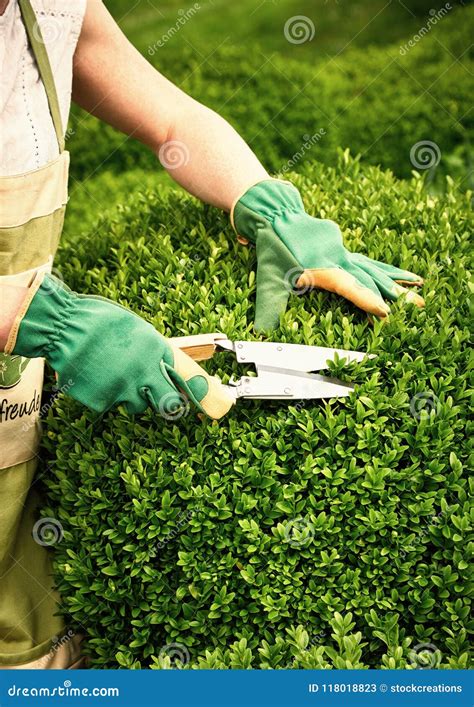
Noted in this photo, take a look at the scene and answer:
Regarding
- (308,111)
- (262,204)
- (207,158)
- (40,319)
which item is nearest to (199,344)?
(40,319)

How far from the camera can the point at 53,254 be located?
2719 millimetres

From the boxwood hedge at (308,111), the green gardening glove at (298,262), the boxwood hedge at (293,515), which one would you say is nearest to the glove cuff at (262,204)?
the green gardening glove at (298,262)

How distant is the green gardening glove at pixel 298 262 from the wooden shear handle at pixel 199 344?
0.22 meters

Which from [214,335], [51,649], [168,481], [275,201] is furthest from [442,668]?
[275,201]

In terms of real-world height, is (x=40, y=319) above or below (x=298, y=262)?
below

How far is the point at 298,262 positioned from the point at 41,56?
938 millimetres

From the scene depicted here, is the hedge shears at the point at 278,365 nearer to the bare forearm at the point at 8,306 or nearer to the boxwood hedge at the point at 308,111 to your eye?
the bare forearm at the point at 8,306

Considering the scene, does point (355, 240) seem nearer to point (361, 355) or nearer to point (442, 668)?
point (361, 355)

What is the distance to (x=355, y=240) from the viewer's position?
289 centimetres

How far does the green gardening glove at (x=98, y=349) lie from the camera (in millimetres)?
2182

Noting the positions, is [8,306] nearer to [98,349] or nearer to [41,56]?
[98,349]

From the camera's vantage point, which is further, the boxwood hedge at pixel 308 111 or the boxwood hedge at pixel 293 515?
the boxwood hedge at pixel 308 111

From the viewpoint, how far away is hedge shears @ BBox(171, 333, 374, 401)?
2357mm

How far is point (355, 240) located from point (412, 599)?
1.16 meters
